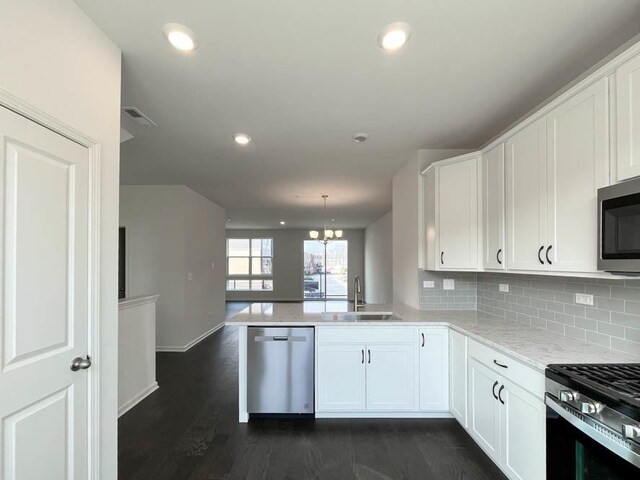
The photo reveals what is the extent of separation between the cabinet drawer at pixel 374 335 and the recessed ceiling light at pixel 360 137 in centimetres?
178

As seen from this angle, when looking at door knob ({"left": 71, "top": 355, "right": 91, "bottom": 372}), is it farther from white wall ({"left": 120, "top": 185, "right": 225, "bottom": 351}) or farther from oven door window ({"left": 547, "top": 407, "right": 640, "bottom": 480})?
white wall ({"left": 120, "top": 185, "right": 225, "bottom": 351})

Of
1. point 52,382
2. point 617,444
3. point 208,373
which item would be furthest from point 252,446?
point 617,444

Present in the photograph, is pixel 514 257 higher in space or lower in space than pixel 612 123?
lower

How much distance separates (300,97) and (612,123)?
1.83 m

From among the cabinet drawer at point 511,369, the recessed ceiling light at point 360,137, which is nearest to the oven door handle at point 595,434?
the cabinet drawer at point 511,369

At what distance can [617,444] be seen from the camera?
4.22ft

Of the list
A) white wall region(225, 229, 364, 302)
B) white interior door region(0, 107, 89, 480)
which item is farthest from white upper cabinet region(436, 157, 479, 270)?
white wall region(225, 229, 364, 302)

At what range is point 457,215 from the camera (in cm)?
313

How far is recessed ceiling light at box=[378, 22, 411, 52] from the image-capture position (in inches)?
68.3

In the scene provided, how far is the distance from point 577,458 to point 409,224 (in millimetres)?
2741

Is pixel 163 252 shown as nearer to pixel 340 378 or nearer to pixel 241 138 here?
pixel 241 138

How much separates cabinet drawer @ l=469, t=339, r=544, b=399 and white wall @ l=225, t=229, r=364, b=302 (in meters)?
10.3

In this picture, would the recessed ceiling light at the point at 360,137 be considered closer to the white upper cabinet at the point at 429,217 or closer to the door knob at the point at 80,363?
the white upper cabinet at the point at 429,217

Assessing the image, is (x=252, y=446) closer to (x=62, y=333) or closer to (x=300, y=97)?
(x=62, y=333)
